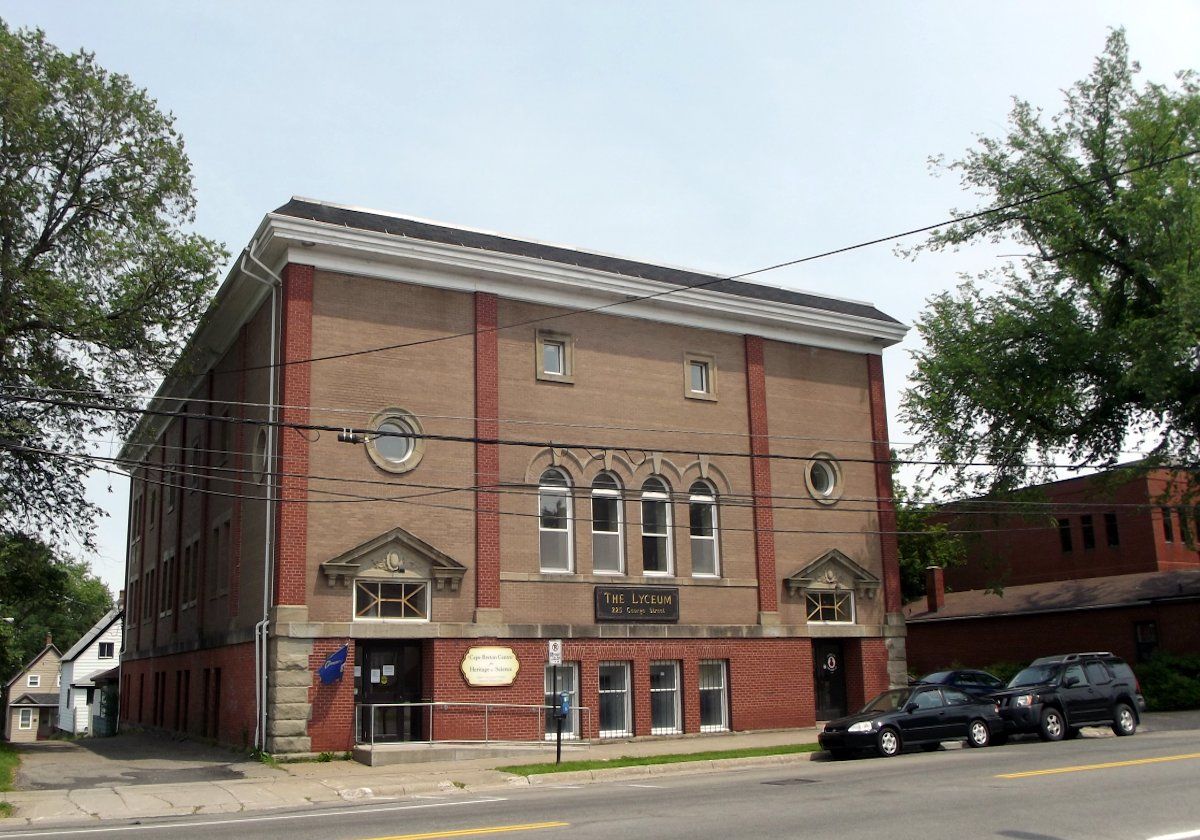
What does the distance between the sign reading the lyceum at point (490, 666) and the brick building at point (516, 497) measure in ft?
0.17

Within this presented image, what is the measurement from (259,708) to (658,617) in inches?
382

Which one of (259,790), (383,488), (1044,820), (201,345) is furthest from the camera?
(201,345)

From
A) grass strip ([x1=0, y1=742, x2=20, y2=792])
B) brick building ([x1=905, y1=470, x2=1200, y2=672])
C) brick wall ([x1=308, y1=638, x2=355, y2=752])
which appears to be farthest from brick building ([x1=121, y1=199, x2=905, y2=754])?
brick building ([x1=905, y1=470, x2=1200, y2=672])

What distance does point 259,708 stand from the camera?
22969 mm

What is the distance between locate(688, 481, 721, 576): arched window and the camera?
2873cm

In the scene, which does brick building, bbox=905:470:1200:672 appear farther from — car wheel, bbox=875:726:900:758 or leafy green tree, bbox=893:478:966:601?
car wheel, bbox=875:726:900:758

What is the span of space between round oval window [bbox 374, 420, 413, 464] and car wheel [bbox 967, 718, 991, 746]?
43.7 feet

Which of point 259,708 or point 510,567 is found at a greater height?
point 510,567

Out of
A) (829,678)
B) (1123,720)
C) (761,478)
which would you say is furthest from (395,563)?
(1123,720)

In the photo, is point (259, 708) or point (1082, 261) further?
point (1082, 261)

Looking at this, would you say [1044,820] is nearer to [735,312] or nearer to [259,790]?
[259,790]

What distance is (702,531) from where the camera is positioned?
28906mm

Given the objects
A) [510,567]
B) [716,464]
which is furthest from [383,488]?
[716,464]

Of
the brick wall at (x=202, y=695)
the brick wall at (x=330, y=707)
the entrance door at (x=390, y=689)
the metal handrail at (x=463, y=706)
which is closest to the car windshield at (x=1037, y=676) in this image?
the metal handrail at (x=463, y=706)
